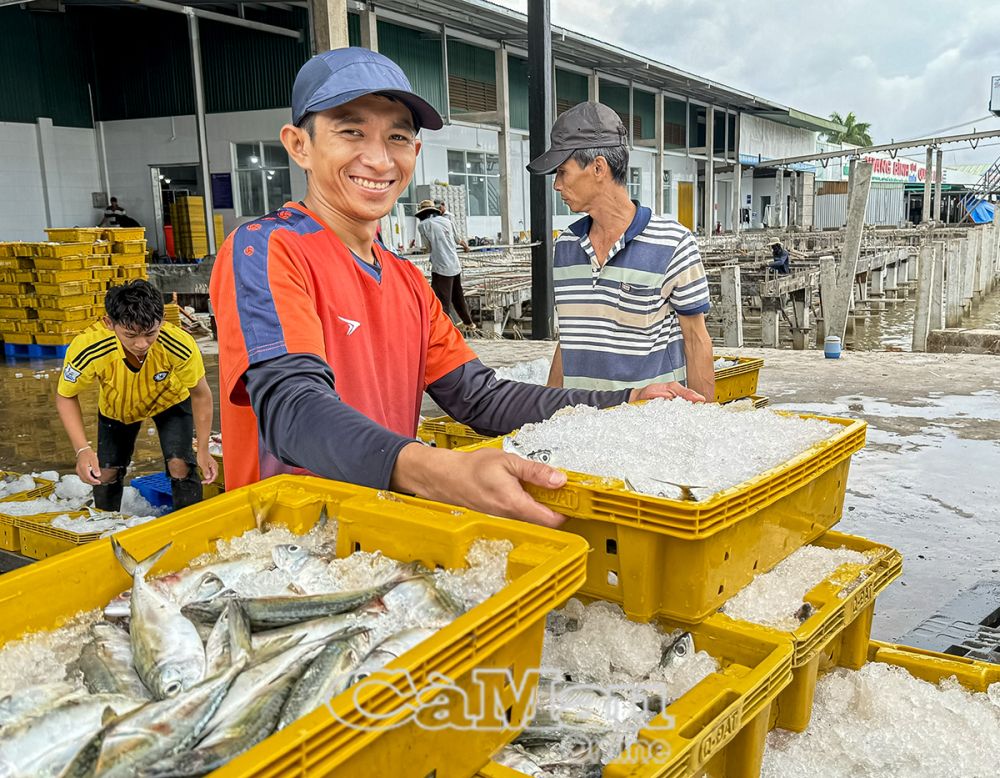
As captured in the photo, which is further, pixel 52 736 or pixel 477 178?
pixel 477 178

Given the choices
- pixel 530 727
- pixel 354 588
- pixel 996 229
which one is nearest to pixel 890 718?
pixel 530 727

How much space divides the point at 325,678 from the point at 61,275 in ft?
37.4

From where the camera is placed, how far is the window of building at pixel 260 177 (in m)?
19.5

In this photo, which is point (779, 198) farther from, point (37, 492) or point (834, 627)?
point (834, 627)

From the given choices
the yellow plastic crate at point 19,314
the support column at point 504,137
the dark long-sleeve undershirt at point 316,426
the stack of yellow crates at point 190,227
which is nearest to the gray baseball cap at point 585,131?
the dark long-sleeve undershirt at point 316,426

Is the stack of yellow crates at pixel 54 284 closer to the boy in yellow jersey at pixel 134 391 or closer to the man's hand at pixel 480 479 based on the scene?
the boy in yellow jersey at pixel 134 391

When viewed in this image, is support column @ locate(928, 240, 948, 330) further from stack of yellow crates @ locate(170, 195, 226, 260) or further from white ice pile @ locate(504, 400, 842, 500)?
stack of yellow crates @ locate(170, 195, 226, 260)

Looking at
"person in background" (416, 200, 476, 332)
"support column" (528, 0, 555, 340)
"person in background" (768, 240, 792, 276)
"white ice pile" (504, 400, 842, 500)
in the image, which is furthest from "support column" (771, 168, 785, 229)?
"white ice pile" (504, 400, 842, 500)

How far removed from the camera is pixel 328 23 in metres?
7.92

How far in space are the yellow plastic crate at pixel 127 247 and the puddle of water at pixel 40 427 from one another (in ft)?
7.05

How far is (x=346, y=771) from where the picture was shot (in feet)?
3.18

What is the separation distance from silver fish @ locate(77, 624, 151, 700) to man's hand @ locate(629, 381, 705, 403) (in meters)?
1.49

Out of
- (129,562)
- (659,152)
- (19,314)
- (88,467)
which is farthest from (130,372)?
(659,152)

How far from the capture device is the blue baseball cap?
1.83m
